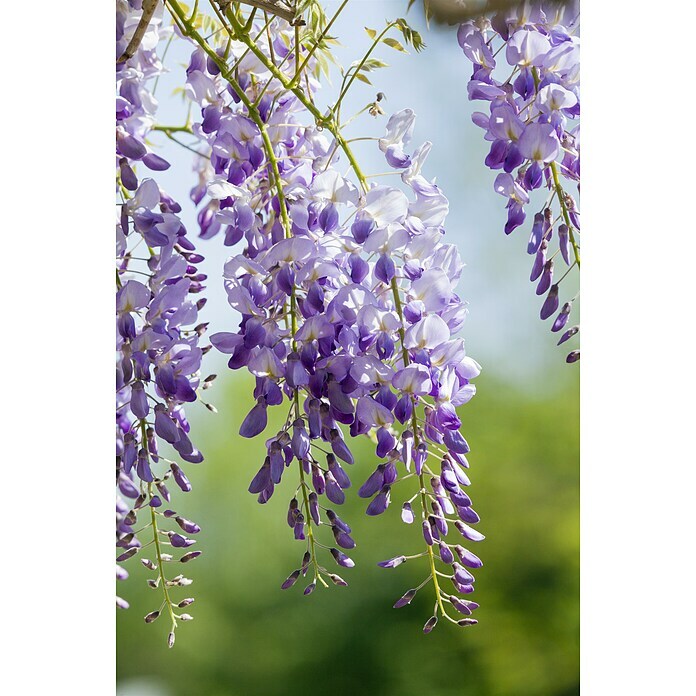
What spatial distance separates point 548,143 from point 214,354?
63 cm

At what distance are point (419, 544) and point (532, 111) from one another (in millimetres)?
830

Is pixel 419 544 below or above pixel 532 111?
below

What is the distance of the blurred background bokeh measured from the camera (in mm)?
Answer: 1514

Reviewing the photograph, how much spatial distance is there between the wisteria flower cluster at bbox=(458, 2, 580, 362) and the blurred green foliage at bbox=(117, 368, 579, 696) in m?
0.41

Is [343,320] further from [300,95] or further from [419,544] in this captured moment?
[419,544]

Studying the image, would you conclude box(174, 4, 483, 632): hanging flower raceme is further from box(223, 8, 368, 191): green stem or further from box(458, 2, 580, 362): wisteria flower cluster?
box(458, 2, 580, 362): wisteria flower cluster

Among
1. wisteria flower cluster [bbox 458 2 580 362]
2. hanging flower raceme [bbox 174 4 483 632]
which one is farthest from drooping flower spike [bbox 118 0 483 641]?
wisteria flower cluster [bbox 458 2 580 362]

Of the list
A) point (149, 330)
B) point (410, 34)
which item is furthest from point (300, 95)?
point (149, 330)

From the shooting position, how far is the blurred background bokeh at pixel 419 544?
1514 millimetres

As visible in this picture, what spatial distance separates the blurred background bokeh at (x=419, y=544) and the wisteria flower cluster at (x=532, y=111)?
168mm

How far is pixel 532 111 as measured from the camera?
123cm

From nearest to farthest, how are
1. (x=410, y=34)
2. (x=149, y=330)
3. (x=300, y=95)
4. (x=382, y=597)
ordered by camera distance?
(x=149, y=330)
(x=300, y=95)
(x=410, y=34)
(x=382, y=597)
